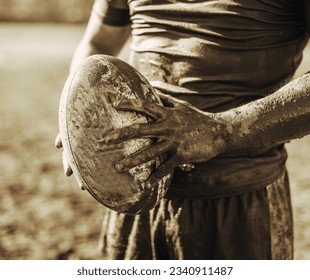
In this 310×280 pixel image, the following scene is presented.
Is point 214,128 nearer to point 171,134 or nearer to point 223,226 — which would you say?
point 171,134

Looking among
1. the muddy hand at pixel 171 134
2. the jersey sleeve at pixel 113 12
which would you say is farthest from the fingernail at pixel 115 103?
the jersey sleeve at pixel 113 12

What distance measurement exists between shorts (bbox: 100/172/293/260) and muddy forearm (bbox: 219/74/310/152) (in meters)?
0.44

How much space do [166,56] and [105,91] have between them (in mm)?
407

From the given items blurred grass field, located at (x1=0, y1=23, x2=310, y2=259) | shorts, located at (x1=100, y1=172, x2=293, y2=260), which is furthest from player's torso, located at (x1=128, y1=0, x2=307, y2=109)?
blurred grass field, located at (x1=0, y1=23, x2=310, y2=259)

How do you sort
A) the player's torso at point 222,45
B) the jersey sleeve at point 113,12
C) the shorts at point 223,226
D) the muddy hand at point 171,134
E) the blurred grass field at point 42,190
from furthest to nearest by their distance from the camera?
the blurred grass field at point 42,190, the jersey sleeve at point 113,12, the shorts at point 223,226, the player's torso at point 222,45, the muddy hand at point 171,134

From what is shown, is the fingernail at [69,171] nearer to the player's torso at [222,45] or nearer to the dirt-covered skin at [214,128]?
the dirt-covered skin at [214,128]

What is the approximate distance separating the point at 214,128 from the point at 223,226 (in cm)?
57

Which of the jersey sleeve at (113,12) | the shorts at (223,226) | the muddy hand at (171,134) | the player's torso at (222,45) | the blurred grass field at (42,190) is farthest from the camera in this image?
the blurred grass field at (42,190)

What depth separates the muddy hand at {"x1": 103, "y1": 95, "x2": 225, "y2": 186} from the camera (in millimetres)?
1627

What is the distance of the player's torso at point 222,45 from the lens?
1912 mm

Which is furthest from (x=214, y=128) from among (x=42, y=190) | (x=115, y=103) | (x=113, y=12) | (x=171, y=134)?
(x=42, y=190)

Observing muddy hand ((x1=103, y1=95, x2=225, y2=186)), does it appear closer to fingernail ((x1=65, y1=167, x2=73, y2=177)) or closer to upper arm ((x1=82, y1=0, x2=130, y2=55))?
fingernail ((x1=65, y1=167, x2=73, y2=177))

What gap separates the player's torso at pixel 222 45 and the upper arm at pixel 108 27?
298 mm

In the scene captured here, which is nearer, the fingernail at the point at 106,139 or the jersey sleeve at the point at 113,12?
the fingernail at the point at 106,139
